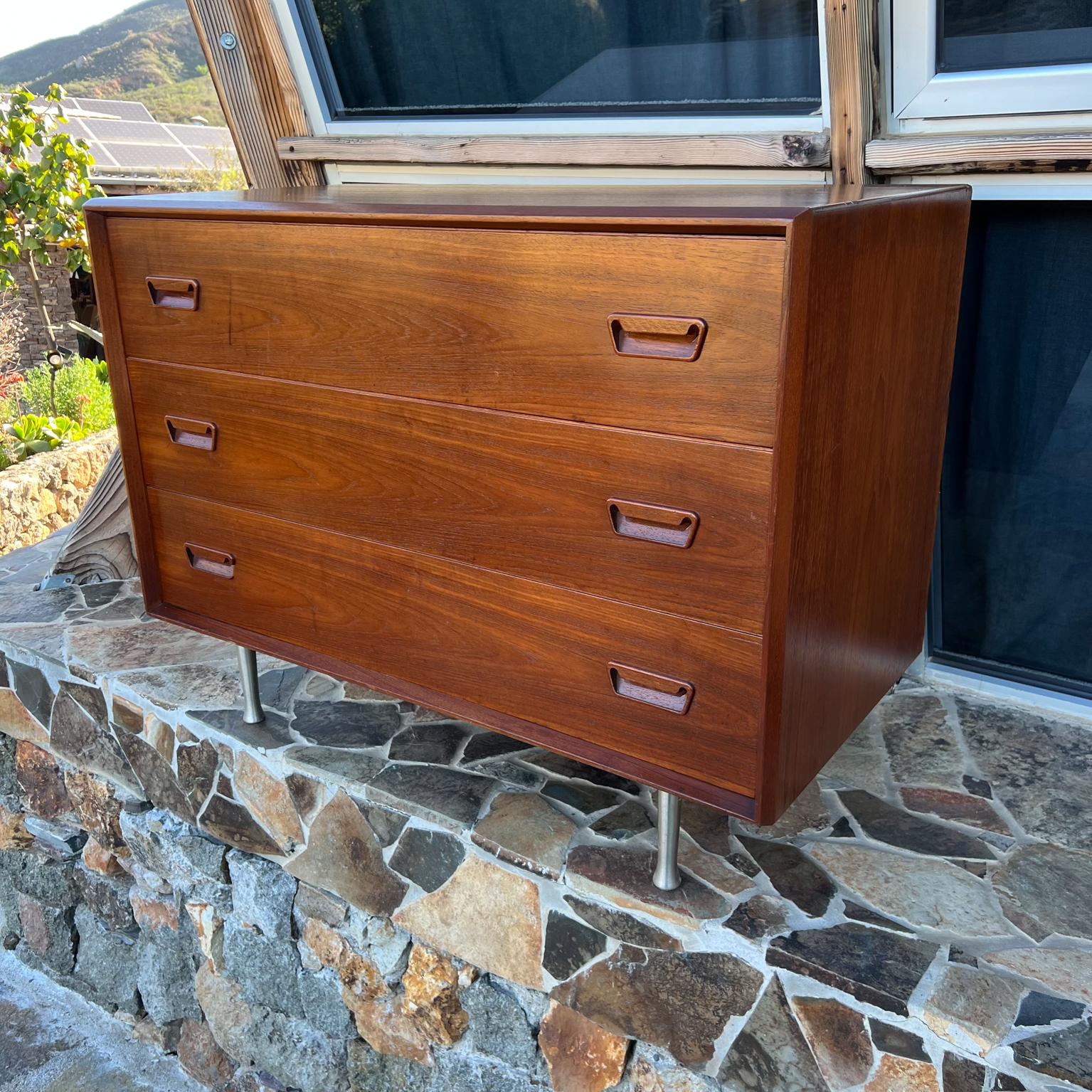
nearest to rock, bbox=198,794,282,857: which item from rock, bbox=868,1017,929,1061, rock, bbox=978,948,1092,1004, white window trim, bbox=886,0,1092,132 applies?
rock, bbox=868,1017,929,1061

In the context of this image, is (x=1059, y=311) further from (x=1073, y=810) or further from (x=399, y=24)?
(x=399, y=24)

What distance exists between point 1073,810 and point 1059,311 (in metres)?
0.93

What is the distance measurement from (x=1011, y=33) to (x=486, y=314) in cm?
107

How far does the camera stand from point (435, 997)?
203cm

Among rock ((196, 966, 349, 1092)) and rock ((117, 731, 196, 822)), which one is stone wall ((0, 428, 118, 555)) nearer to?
rock ((117, 731, 196, 822))

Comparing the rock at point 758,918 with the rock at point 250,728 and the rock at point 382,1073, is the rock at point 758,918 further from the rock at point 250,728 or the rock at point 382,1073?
the rock at point 250,728

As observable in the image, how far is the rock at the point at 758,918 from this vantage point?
5.20 feet

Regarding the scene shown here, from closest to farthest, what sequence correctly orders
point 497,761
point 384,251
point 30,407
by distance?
point 384,251 < point 497,761 < point 30,407

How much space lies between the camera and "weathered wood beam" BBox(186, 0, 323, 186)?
2.44 metres

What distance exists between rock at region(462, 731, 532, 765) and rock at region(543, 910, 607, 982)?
1.40 feet

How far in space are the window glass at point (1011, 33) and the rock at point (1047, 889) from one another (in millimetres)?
1332

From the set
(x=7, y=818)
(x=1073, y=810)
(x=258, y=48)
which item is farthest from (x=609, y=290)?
(x=7, y=818)

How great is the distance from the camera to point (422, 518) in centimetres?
166

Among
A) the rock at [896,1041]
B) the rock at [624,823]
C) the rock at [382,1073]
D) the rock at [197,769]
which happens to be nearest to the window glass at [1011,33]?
the rock at [624,823]
